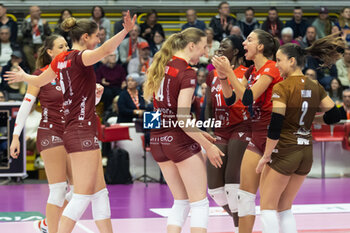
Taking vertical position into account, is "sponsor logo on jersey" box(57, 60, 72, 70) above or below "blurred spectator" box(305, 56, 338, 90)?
above

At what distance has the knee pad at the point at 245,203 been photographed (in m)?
5.19

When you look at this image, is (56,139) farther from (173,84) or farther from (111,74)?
(111,74)

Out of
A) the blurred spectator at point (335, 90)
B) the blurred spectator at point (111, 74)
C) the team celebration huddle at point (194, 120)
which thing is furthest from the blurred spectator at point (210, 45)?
the team celebration huddle at point (194, 120)

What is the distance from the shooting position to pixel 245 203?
5195mm

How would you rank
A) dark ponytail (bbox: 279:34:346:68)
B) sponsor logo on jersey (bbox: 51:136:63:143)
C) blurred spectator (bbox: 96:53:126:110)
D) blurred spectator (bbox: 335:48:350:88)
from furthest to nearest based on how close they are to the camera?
blurred spectator (bbox: 335:48:350:88) < blurred spectator (bbox: 96:53:126:110) < sponsor logo on jersey (bbox: 51:136:63:143) < dark ponytail (bbox: 279:34:346:68)

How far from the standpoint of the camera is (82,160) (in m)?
4.73

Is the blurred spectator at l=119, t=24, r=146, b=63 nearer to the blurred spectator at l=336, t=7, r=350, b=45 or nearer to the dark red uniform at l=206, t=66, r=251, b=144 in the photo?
the blurred spectator at l=336, t=7, r=350, b=45

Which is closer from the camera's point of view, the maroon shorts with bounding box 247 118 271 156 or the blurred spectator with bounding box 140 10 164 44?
the maroon shorts with bounding box 247 118 271 156

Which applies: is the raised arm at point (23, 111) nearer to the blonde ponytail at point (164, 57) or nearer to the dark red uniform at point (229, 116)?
the blonde ponytail at point (164, 57)

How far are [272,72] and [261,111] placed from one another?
42 centimetres

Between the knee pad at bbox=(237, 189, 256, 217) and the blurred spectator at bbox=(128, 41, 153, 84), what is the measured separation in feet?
25.4

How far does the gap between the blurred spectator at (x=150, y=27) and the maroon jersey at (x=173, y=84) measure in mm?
9252

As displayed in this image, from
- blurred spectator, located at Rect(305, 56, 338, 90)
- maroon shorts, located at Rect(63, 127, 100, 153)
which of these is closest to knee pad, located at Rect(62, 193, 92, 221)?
maroon shorts, located at Rect(63, 127, 100, 153)

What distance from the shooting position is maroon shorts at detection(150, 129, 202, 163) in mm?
4605
